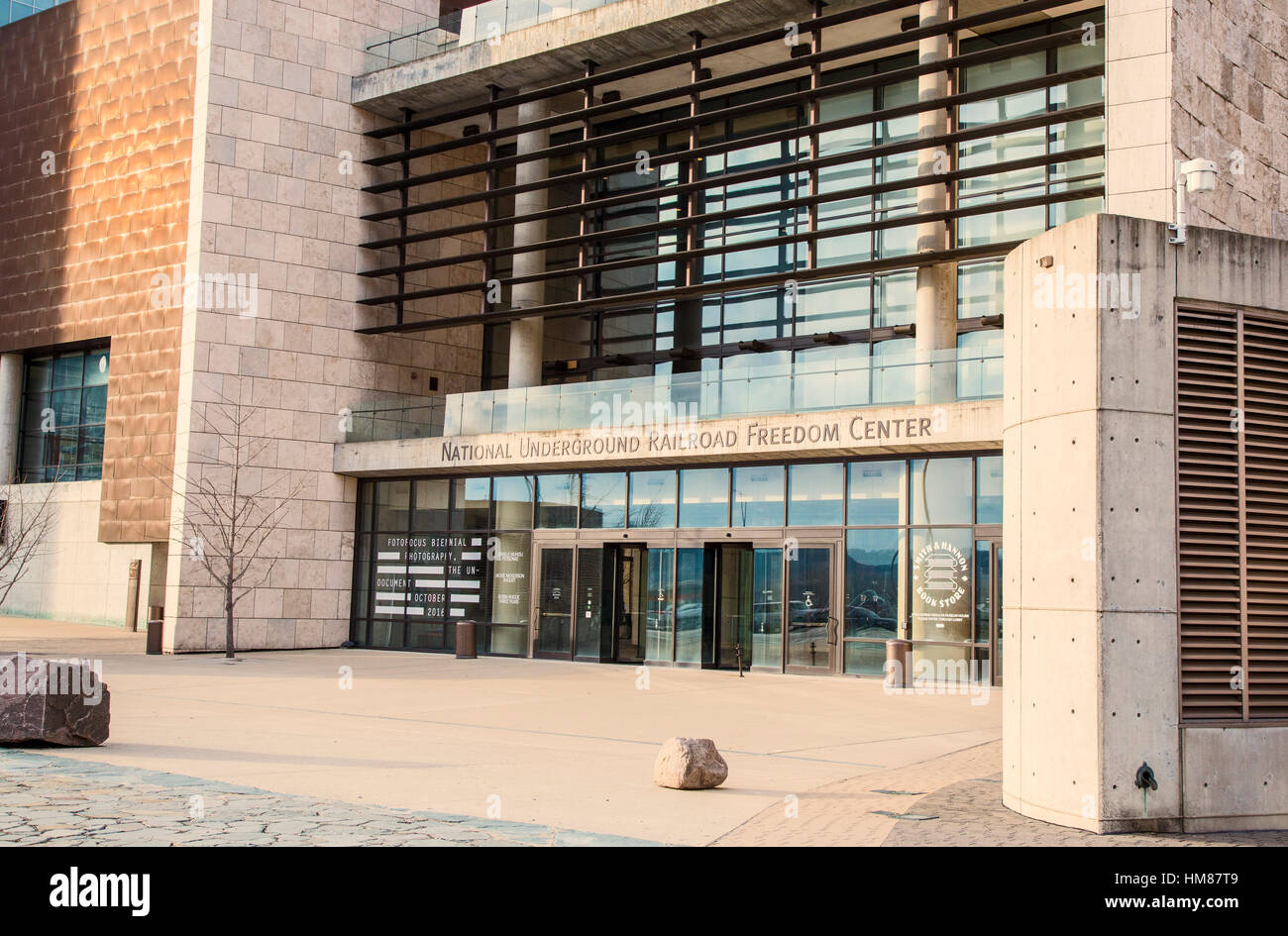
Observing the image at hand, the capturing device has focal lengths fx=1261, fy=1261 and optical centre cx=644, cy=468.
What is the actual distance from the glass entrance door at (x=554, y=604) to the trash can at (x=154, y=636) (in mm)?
8903

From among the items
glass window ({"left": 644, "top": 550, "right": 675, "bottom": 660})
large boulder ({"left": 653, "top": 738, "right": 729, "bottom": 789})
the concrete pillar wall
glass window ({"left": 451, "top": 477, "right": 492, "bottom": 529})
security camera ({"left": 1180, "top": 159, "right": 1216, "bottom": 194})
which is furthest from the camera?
glass window ({"left": 451, "top": 477, "right": 492, "bottom": 529})

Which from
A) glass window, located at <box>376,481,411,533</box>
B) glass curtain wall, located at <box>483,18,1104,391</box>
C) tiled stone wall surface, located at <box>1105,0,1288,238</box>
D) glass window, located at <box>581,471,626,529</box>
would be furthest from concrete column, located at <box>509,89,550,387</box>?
tiled stone wall surface, located at <box>1105,0,1288,238</box>

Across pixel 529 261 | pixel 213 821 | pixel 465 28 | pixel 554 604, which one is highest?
pixel 465 28

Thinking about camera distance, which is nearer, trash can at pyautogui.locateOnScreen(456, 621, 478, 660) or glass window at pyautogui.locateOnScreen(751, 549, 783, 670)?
glass window at pyautogui.locateOnScreen(751, 549, 783, 670)

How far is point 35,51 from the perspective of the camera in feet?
138

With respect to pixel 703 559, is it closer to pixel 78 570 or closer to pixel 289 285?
pixel 289 285

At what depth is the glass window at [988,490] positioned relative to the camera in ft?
77.3

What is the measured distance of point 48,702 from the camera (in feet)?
40.1

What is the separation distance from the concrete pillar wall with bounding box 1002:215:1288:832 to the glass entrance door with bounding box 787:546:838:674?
15.4 metres

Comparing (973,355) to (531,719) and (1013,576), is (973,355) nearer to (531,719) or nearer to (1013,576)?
(531,719)

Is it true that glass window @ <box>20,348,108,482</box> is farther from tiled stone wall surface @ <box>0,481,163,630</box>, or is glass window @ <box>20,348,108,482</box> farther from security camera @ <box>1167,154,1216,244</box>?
security camera @ <box>1167,154,1216,244</box>

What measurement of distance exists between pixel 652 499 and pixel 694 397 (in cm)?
291

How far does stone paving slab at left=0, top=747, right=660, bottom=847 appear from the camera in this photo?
7887 millimetres

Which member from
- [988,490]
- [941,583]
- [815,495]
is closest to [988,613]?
[941,583]
